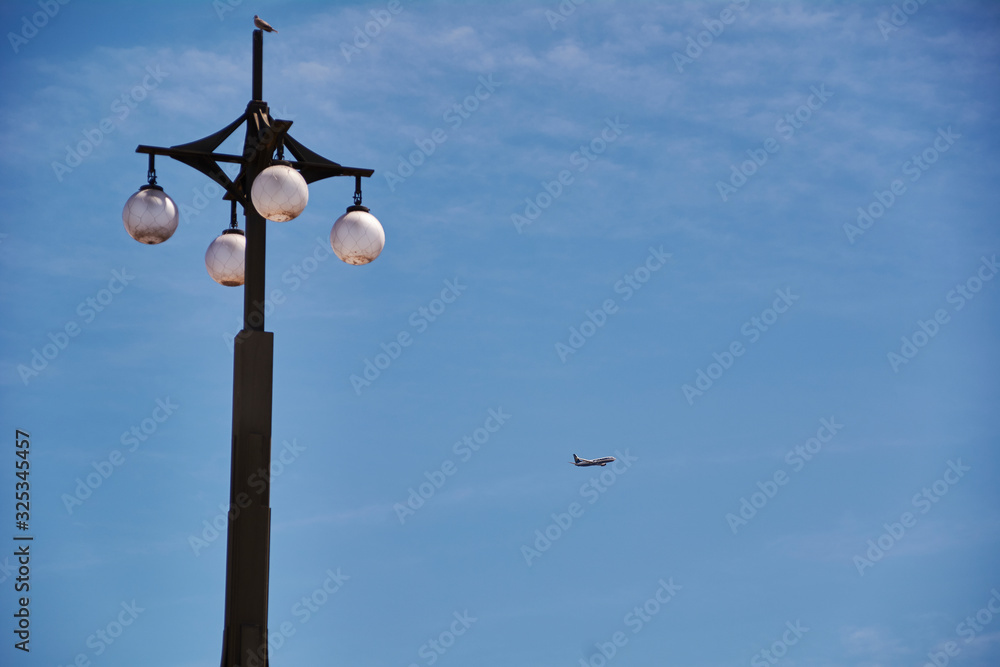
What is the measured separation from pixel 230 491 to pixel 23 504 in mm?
8900

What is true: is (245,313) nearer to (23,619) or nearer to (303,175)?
(303,175)

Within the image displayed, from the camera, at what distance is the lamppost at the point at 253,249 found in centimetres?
902

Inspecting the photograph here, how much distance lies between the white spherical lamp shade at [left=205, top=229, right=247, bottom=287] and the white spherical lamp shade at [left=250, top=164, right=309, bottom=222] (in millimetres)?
1307

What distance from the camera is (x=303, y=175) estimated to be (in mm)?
A: 9789

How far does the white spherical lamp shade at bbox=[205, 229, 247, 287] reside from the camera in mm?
10562

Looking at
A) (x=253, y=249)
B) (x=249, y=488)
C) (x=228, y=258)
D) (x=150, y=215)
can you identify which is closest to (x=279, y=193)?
(x=253, y=249)

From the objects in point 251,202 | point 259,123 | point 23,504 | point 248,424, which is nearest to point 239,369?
point 248,424

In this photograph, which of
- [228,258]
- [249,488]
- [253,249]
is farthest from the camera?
[228,258]

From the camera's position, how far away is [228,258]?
1056cm

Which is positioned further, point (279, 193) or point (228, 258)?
point (228, 258)

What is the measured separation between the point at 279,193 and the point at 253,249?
0.59 m

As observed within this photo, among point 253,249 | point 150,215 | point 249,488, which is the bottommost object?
point 249,488

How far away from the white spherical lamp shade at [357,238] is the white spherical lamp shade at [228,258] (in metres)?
1.08

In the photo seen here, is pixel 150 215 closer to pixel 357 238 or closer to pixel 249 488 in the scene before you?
pixel 357 238
